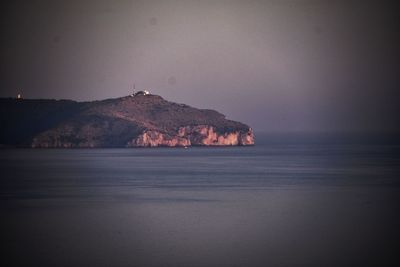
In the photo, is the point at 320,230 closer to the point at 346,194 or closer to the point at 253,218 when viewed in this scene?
the point at 253,218

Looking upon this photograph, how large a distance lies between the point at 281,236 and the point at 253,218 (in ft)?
21.8

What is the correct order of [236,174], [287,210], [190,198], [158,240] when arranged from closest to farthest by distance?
1. [158,240]
2. [287,210]
3. [190,198]
4. [236,174]

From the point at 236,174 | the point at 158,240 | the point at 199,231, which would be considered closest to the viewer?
the point at 158,240

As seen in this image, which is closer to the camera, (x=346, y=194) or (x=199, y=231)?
(x=199, y=231)

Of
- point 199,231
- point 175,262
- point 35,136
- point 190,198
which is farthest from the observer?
point 35,136

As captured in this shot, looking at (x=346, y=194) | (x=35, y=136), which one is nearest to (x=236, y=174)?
(x=346, y=194)

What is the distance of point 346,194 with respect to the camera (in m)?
55.8

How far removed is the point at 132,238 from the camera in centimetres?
3466

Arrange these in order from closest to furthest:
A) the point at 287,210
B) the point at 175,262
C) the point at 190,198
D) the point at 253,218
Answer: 1. the point at 175,262
2. the point at 253,218
3. the point at 287,210
4. the point at 190,198

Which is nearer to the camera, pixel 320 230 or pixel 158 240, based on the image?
pixel 158 240

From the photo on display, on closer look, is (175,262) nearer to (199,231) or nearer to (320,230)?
(199,231)

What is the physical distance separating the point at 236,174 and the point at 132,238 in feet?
153

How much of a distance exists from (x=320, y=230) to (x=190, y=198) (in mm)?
18047

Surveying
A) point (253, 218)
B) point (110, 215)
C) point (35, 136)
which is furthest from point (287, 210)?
point (35, 136)
